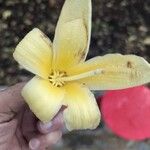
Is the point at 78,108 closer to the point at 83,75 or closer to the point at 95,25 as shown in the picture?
the point at 83,75

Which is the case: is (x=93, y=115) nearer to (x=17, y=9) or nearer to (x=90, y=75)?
(x=90, y=75)

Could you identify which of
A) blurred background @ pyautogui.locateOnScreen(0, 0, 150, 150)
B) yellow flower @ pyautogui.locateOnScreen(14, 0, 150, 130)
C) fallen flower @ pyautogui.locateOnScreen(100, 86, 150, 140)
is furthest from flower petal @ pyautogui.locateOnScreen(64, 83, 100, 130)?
blurred background @ pyautogui.locateOnScreen(0, 0, 150, 150)

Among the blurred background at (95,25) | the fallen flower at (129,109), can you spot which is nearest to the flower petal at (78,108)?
the fallen flower at (129,109)

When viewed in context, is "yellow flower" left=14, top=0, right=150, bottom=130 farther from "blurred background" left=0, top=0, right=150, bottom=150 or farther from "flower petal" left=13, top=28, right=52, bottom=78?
"blurred background" left=0, top=0, right=150, bottom=150

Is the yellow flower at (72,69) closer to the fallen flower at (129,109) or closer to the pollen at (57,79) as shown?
the pollen at (57,79)

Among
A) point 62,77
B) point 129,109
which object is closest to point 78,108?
point 62,77

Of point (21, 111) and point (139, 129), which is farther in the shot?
point (139, 129)

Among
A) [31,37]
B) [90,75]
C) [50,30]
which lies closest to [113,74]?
[90,75]
